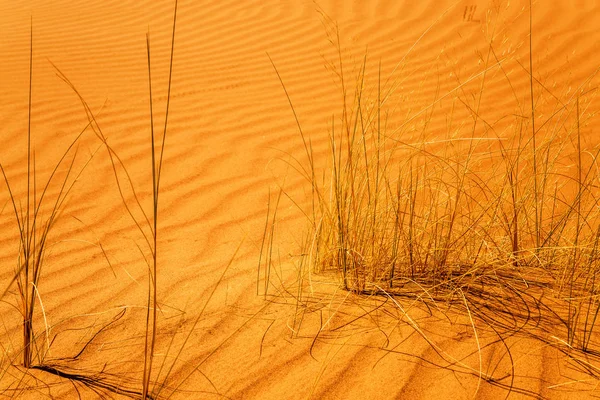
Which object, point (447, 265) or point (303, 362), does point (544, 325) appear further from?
point (303, 362)

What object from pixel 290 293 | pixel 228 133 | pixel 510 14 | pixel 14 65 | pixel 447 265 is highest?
pixel 510 14

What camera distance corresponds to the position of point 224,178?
4086mm

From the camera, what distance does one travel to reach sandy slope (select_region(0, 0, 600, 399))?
1749mm

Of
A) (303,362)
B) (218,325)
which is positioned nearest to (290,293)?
(218,325)

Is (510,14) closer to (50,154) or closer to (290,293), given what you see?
(50,154)

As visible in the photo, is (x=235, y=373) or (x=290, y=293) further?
(x=290, y=293)

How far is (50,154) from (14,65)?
7.71 feet

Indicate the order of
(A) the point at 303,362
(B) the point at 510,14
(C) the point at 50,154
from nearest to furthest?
1. (A) the point at 303,362
2. (C) the point at 50,154
3. (B) the point at 510,14

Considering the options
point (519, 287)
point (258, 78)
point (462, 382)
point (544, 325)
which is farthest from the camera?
point (258, 78)

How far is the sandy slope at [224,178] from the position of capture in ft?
5.74

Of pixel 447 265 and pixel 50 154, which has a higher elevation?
pixel 50 154

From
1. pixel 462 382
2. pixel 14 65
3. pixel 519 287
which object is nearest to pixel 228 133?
pixel 14 65

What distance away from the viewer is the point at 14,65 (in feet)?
20.4

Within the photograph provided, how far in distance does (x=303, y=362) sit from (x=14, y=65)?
18.2ft
